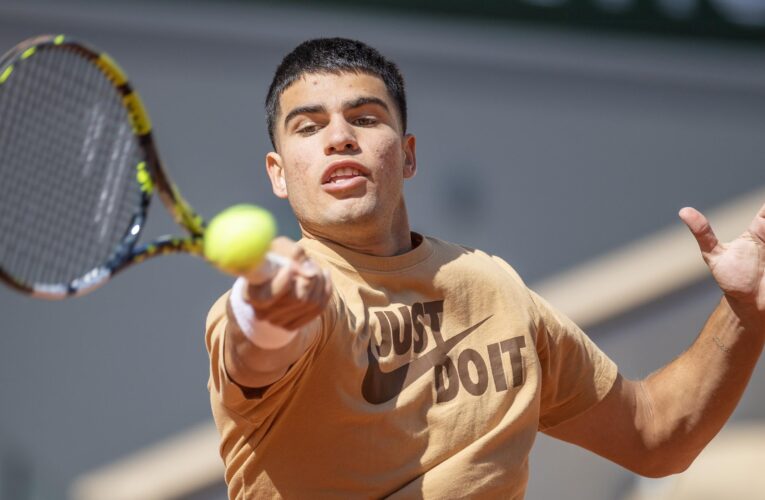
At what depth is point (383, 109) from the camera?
3348 mm

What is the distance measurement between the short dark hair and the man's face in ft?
0.07

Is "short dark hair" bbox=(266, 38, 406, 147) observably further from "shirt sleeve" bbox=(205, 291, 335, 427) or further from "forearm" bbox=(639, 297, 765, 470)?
"forearm" bbox=(639, 297, 765, 470)

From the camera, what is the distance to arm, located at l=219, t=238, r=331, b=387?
2617mm

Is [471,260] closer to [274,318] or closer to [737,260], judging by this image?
[737,260]

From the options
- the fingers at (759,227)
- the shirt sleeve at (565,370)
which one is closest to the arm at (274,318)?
the shirt sleeve at (565,370)

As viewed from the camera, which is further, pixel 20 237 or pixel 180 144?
pixel 180 144

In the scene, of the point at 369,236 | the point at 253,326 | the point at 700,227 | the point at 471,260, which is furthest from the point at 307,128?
the point at 700,227

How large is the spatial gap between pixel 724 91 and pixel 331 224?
657cm

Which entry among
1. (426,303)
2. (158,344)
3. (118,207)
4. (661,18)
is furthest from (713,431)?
(661,18)

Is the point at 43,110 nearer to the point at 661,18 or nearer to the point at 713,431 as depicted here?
the point at 713,431

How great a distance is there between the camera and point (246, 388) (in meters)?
2.83

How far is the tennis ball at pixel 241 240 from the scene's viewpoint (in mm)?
2564

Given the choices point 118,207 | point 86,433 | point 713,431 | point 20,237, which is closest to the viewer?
point 20,237

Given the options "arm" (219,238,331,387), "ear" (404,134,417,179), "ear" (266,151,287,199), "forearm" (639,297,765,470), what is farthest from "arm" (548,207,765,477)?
"arm" (219,238,331,387)
